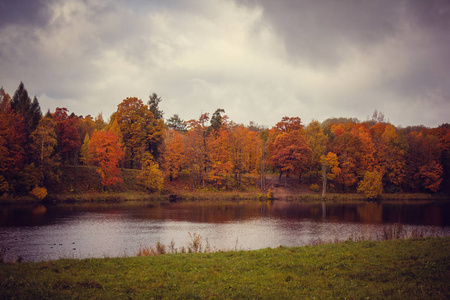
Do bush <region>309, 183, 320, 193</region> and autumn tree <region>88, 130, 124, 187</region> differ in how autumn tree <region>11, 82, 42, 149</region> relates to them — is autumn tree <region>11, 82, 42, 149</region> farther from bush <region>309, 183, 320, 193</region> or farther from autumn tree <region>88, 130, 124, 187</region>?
bush <region>309, 183, 320, 193</region>

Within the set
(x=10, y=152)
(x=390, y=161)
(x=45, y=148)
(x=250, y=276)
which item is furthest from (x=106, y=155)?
(x=390, y=161)

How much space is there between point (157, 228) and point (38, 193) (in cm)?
2457

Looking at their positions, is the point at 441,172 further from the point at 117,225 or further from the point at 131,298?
the point at 131,298

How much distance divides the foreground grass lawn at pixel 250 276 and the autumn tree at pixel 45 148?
38.1m

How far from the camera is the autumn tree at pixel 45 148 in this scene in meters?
46.6

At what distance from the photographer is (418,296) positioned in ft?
30.5

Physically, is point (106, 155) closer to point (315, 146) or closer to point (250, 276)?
point (315, 146)

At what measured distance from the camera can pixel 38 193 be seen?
44500mm

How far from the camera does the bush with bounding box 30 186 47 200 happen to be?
44469mm

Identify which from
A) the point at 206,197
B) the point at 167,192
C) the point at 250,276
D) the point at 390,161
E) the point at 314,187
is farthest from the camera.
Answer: the point at 390,161

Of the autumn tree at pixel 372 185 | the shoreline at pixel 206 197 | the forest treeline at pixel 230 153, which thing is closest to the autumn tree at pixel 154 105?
the forest treeline at pixel 230 153

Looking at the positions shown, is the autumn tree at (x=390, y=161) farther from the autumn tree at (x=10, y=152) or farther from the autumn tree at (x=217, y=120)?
the autumn tree at (x=10, y=152)

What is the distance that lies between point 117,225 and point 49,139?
24197mm

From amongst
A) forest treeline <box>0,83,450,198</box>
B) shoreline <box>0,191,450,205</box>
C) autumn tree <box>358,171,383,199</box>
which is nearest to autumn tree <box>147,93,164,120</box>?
forest treeline <box>0,83,450,198</box>
